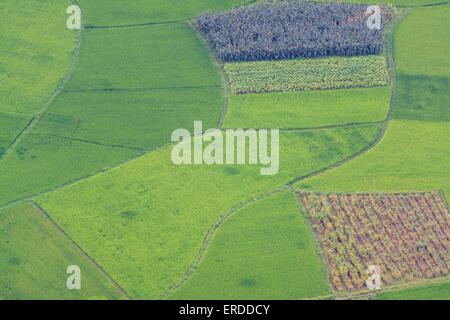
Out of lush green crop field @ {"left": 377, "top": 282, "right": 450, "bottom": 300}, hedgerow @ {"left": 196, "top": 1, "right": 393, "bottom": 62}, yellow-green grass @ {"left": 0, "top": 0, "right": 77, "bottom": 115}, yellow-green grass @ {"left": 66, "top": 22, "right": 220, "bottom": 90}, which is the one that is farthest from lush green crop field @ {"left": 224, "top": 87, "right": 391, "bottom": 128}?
lush green crop field @ {"left": 377, "top": 282, "right": 450, "bottom": 300}

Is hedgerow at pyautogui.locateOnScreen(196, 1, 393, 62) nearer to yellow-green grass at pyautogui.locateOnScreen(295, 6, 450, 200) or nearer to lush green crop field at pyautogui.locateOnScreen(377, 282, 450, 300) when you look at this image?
yellow-green grass at pyautogui.locateOnScreen(295, 6, 450, 200)

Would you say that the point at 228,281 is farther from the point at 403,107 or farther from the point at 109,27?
the point at 109,27

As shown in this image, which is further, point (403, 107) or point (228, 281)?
point (403, 107)

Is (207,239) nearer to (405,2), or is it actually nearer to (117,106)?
(117,106)

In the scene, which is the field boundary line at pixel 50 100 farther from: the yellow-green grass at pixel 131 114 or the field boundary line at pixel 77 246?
the field boundary line at pixel 77 246

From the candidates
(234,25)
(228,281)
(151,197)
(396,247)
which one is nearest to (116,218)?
(151,197)
